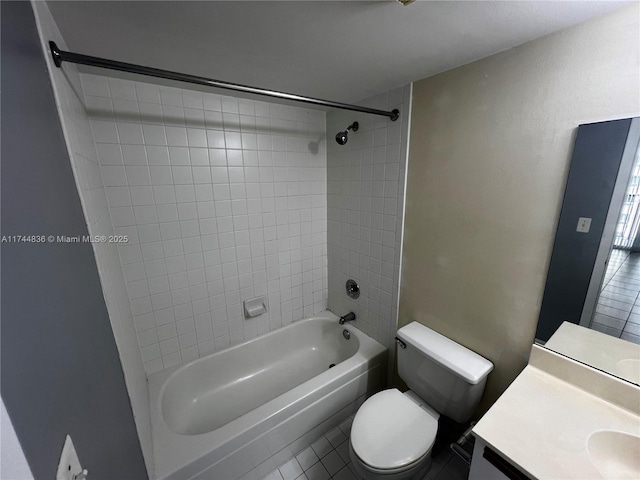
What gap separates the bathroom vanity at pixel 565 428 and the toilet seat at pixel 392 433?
318mm

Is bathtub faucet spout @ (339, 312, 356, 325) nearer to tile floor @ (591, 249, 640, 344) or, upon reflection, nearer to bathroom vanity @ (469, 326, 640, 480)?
bathroom vanity @ (469, 326, 640, 480)

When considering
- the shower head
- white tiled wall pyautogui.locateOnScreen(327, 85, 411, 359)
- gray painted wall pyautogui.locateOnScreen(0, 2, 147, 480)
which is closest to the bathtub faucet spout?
white tiled wall pyautogui.locateOnScreen(327, 85, 411, 359)

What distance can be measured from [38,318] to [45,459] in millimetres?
211

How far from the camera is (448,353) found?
4.23 ft

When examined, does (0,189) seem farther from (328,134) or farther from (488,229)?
(328,134)

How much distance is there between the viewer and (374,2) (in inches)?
29.2

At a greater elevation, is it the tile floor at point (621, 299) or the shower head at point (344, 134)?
the shower head at point (344, 134)

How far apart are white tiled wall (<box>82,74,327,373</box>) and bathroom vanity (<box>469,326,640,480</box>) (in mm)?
1556

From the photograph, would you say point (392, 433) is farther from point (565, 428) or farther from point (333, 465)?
point (565, 428)

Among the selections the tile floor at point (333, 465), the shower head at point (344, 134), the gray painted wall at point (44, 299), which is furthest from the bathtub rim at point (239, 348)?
the shower head at point (344, 134)

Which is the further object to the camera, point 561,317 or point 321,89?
point 321,89

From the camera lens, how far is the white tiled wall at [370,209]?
1525 mm

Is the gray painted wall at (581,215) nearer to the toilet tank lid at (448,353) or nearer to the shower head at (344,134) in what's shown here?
the toilet tank lid at (448,353)

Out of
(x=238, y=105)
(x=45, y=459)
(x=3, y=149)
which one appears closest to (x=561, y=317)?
(x=45, y=459)
